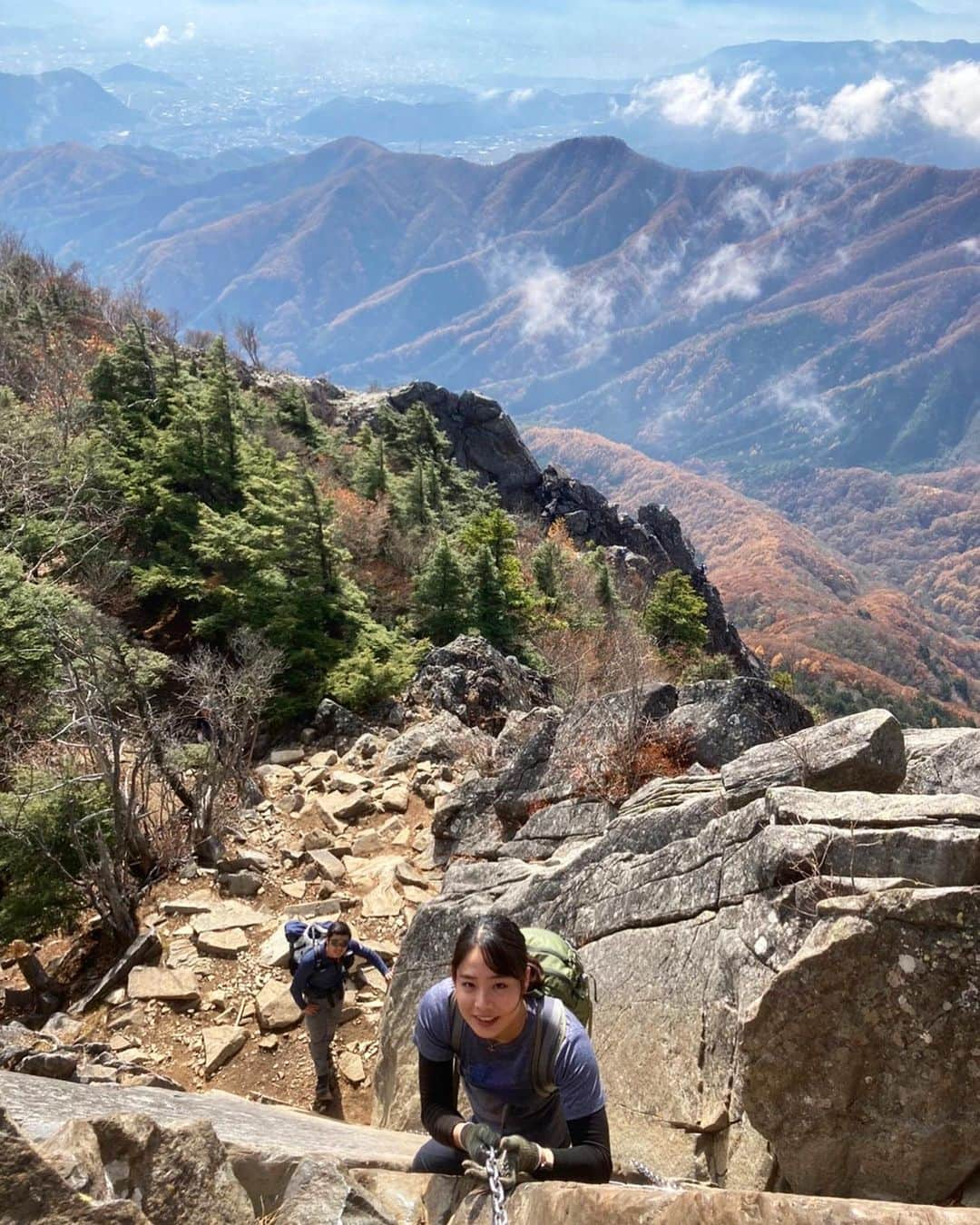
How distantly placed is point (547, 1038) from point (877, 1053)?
6.13 feet

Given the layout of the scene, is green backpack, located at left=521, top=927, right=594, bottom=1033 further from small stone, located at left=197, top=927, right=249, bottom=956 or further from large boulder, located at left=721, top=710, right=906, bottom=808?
small stone, located at left=197, top=927, right=249, bottom=956

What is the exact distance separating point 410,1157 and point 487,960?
192 centimetres

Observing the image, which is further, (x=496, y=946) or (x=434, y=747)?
(x=434, y=747)

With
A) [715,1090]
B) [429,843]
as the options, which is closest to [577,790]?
[429,843]

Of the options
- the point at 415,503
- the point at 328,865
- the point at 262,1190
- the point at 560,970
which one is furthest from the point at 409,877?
the point at 415,503

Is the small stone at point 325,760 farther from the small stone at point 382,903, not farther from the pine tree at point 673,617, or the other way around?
the pine tree at point 673,617

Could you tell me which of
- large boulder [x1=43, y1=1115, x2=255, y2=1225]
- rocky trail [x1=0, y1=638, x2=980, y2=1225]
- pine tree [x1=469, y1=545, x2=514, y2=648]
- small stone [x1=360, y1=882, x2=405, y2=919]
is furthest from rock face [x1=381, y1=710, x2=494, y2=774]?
large boulder [x1=43, y1=1115, x2=255, y2=1225]

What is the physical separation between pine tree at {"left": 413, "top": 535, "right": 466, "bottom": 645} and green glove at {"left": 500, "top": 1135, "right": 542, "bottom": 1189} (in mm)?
23870

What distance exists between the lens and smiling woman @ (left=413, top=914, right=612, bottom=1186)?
375 cm

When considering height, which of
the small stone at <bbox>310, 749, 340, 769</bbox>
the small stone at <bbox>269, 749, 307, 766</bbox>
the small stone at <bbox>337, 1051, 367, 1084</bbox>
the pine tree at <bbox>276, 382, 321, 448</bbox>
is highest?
the pine tree at <bbox>276, 382, 321, 448</bbox>

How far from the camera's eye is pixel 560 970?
4.61 meters

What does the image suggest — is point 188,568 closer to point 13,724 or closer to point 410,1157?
point 13,724

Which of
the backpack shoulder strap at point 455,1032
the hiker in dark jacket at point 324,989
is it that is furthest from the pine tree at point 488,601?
the backpack shoulder strap at point 455,1032

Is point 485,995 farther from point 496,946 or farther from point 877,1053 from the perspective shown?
point 877,1053
